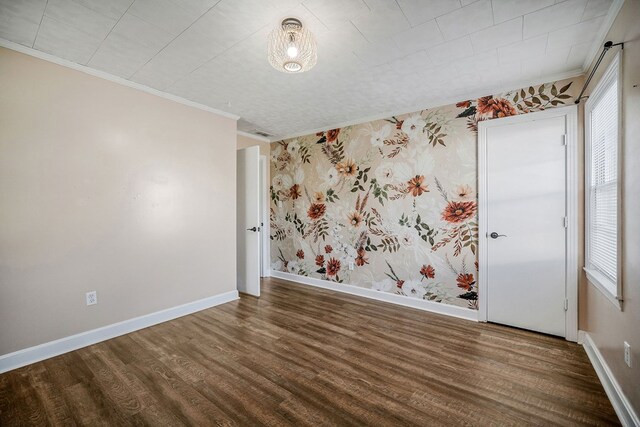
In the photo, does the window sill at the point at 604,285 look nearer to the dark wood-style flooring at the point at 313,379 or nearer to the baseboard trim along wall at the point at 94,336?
the dark wood-style flooring at the point at 313,379

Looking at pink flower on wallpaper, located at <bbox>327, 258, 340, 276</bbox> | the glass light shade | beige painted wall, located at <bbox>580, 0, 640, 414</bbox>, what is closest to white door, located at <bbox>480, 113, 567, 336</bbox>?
beige painted wall, located at <bbox>580, 0, 640, 414</bbox>

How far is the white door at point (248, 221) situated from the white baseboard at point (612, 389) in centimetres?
339

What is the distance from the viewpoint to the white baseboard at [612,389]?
1.48 metres

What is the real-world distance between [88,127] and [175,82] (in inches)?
34.4

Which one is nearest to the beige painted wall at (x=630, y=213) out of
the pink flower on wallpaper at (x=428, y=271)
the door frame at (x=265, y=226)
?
the pink flower on wallpaper at (x=428, y=271)

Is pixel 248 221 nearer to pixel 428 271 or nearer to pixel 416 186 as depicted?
pixel 416 186

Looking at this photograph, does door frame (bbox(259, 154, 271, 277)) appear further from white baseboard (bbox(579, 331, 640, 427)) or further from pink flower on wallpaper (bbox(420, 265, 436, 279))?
white baseboard (bbox(579, 331, 640, 427))

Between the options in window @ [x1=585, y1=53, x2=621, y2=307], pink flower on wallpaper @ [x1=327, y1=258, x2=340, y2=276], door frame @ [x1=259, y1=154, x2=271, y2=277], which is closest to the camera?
window @ [x1=585, y1=53, x2=621, y2=307]

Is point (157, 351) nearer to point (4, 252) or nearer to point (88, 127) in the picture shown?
point (4, 252)

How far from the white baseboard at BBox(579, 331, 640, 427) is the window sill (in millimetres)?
474

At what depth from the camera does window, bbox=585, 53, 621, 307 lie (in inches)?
70.1

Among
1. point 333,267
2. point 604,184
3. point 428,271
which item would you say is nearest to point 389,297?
point 428,271

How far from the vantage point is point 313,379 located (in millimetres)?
1969

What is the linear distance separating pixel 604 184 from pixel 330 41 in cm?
226
